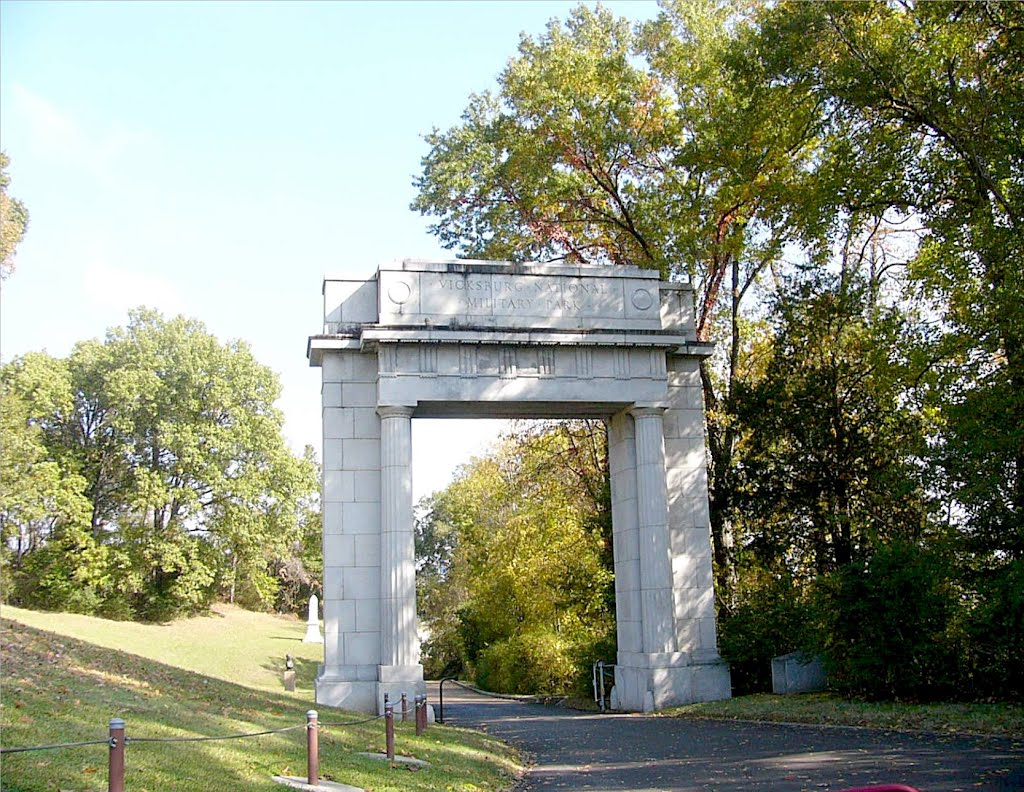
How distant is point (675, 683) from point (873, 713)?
18.0ft

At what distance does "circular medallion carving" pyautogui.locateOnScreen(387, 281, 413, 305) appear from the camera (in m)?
20.5

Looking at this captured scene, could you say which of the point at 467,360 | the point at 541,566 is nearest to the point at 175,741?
the point at 467,360

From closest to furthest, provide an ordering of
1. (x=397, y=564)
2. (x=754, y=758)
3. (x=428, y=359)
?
(x=754, y=758) → (x=397, y=564) → (x=428, y=359)

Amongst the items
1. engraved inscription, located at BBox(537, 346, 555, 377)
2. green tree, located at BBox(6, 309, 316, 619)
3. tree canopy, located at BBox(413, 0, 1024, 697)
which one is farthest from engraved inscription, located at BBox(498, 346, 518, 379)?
green tree, located at BBox(6, 309, 316, 619)

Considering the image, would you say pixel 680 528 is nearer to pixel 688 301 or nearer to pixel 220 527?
pixel 688 301

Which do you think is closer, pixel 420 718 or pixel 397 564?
Answer: pixel 420 718

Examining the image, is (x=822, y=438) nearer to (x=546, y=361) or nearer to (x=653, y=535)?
(x=653, y=535)

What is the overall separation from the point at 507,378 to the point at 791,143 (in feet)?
A: 28.8

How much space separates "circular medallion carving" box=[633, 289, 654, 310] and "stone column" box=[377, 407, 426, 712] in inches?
221

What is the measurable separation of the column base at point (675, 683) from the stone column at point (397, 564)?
482 cm

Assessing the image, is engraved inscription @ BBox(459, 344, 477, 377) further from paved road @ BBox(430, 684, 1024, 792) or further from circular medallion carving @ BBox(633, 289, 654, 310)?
paved road @ BBox(430, 684, 1024, 792)

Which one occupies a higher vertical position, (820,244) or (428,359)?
(820,244)

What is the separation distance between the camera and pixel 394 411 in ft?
65.7

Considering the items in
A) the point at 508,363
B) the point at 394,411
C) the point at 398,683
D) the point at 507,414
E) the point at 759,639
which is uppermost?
the point at 508,363
